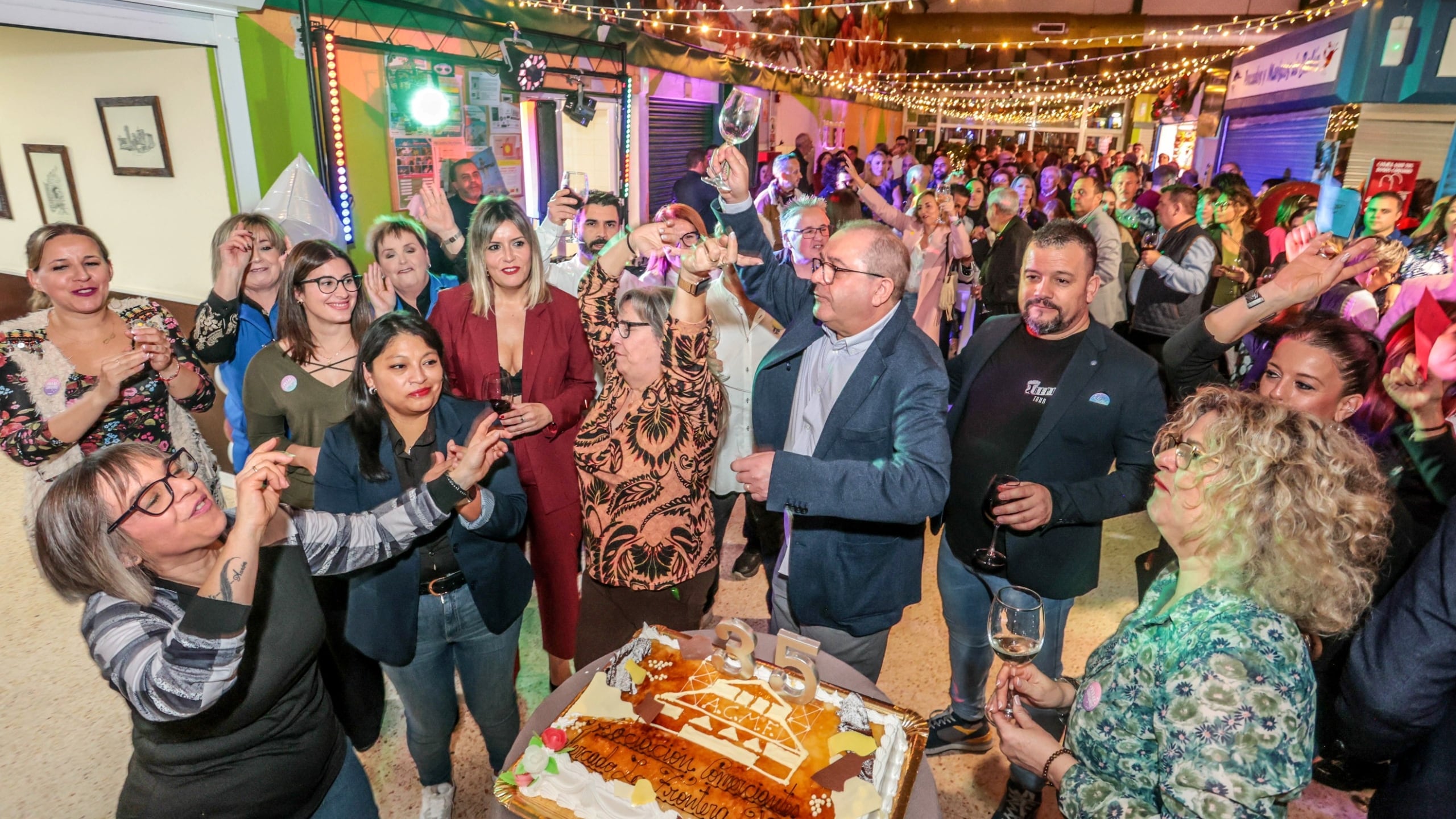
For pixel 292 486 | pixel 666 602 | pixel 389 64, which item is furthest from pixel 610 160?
pixel 666 602

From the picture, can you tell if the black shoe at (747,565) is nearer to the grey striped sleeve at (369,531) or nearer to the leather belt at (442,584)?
the leather belt at (442,584)

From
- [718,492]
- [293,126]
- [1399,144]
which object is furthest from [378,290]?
[1399,144]

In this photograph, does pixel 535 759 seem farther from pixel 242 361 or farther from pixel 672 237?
pixel 242 361

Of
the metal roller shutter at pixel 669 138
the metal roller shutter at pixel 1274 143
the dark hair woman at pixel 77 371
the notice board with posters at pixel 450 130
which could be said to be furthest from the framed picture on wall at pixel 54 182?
the metal roller shutter at pixel 1274 143

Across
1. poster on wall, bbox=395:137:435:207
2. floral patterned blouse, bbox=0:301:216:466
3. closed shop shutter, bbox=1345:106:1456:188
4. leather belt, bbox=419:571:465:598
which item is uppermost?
closed shop shutter, bbox=1345:106:1456:188

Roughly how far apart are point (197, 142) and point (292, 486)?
262 centimetres

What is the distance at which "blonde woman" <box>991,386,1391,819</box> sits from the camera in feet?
3.58

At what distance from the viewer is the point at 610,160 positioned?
7.71 meters

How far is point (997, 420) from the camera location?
2.27 metres

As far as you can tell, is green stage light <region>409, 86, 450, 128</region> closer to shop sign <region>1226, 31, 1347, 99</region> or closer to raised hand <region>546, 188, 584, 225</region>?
raised hand <region>546, 188, 584, 225</region>

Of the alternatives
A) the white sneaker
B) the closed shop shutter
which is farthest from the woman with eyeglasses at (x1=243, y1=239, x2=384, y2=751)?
the closed shop shutter

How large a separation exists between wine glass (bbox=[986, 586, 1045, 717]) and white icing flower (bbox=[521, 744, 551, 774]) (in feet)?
3.05

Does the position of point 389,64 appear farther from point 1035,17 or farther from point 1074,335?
point 1035,17

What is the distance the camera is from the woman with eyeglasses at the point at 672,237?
240 centimetres
